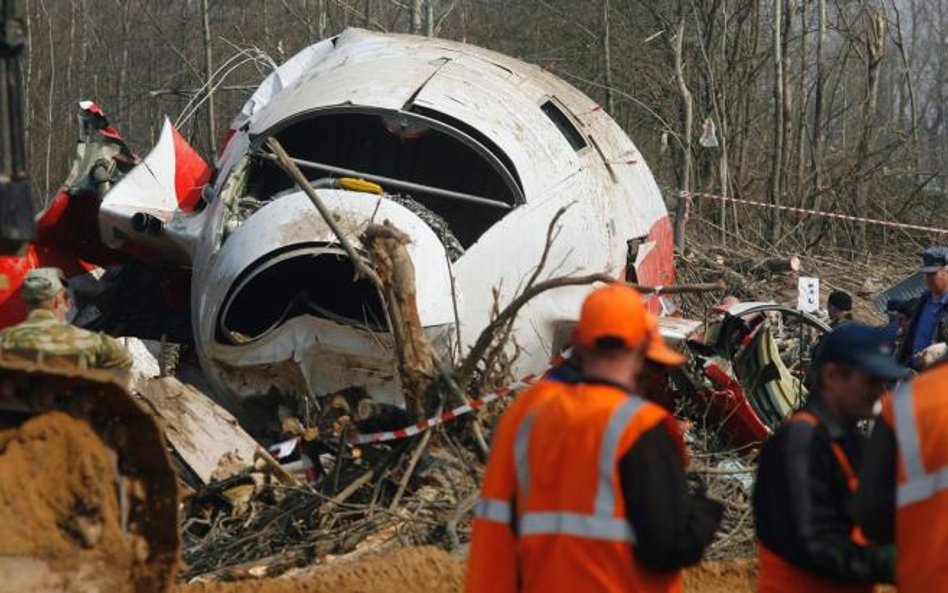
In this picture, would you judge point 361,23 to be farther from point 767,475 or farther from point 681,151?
point 767,475

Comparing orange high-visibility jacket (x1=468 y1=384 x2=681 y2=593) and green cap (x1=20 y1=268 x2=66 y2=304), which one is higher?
green cap (x1=20 y1=268 x2=66 y2=304)

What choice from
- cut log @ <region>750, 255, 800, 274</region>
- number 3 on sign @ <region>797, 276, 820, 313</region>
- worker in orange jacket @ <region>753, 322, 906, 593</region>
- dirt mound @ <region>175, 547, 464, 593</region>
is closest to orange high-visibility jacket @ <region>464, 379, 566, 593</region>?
worker in orange jacket @ <region>753, 322, 906, 593</region>

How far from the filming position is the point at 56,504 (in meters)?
6.30

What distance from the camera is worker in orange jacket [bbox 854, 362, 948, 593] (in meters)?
4.30

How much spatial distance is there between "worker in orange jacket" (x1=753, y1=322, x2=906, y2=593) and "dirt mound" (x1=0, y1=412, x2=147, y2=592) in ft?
8.82

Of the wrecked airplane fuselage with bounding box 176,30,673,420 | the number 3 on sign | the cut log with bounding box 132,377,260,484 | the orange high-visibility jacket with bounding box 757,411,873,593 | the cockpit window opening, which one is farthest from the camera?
the number 3 on sign

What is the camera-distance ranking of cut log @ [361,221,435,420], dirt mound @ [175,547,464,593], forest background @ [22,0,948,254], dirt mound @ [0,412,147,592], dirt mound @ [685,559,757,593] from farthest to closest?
forest background @ [22,0,948,254] < cut log @ [361,221,435,420] < dirt mound @ [685,559,757,593] < dirt mound @ [175,547,464,593] < dirt mound @ [0,412,147,592]

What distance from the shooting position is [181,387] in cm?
1091

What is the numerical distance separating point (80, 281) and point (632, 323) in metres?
10.5

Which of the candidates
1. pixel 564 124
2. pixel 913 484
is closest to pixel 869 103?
pixel 564 124

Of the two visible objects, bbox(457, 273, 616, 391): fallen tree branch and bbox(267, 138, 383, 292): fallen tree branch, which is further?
bbox(267, 138, 383, 292): fallen tree branch

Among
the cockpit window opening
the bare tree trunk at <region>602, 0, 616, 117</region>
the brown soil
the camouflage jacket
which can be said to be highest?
the bare tree trunk at <region>602, 0, 616, 117</region>

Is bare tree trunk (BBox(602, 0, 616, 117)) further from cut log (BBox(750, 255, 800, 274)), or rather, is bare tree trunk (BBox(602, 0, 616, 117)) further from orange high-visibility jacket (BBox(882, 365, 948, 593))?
orange high-visibility jacket (BBox(882, 365, 948, 593))

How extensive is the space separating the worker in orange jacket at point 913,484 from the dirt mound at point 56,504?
121 inches
